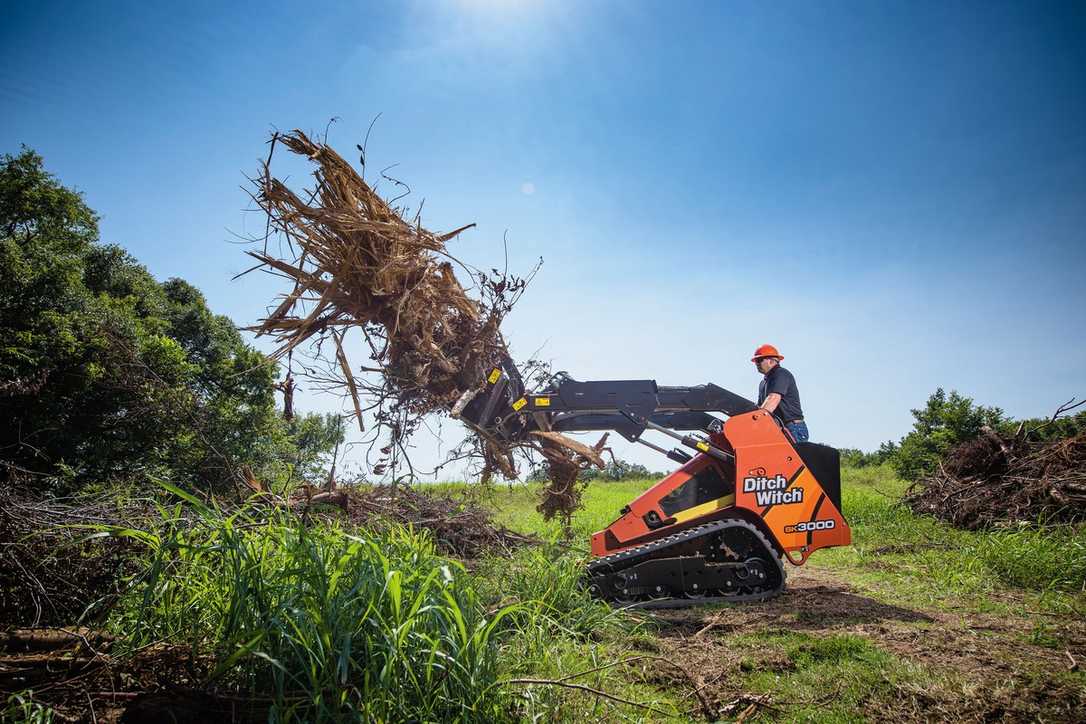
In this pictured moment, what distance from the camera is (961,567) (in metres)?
6.83

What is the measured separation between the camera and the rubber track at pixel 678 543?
5.57m

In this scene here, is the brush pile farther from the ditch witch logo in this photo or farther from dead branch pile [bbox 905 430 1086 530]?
dead branch pile [bbox 905 430 1086 530]

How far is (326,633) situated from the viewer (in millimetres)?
2441

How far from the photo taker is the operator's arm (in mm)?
6262

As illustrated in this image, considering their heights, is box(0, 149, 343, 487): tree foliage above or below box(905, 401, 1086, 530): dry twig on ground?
above

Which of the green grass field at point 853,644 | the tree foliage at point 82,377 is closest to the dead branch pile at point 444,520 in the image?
the green grass field at point 853,644

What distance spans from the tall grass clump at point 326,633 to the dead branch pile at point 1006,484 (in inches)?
349

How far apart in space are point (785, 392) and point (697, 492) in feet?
4.97

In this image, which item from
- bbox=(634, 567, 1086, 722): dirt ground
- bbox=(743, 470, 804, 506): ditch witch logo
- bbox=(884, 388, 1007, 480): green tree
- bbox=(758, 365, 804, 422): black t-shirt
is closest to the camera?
bbox=(634, 567, 1086, 722): dirt ground

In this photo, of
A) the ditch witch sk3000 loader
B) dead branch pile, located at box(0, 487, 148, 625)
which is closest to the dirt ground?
the ditch witch sk3000 loader

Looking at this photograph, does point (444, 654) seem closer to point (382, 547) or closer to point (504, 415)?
point (382, 547)

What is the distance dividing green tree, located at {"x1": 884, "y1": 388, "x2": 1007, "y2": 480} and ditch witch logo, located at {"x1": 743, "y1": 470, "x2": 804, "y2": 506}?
10.6 meters

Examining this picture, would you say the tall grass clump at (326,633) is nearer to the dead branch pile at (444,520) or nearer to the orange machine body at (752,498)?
the orange machine body at (752,498)

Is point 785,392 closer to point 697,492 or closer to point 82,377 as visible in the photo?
point 697,492
